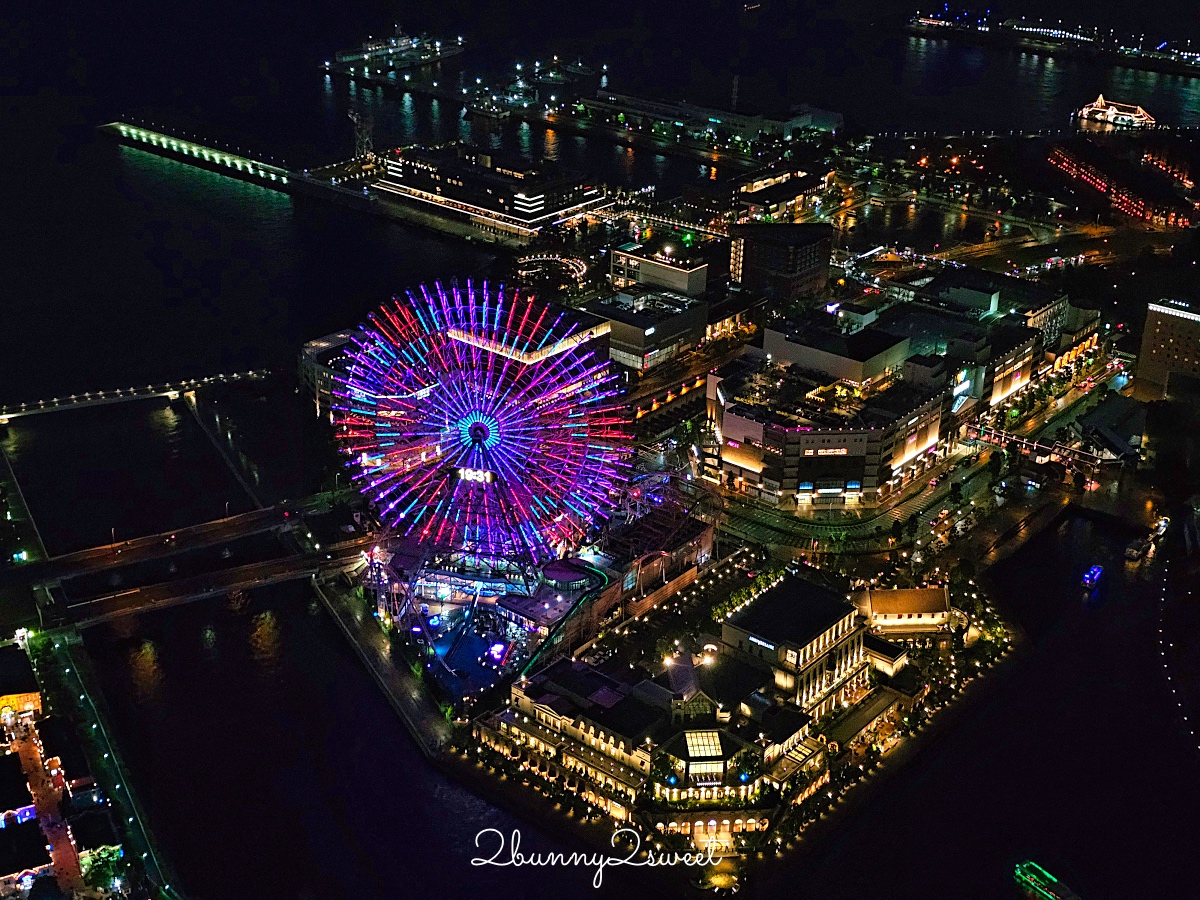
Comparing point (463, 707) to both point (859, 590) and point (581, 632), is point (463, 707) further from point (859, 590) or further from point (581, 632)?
point (859, 590)

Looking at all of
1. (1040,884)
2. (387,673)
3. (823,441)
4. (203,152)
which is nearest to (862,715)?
(1040,884)

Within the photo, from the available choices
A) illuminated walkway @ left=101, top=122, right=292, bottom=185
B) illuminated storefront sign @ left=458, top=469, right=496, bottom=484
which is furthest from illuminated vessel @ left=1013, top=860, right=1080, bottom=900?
illuminated walkway @ left=101, top=122, right=292, bottom=185

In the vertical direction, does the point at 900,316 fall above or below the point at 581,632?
above

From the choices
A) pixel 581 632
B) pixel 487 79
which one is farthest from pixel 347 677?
pixel 487 79

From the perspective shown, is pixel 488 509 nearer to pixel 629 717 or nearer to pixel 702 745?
pixel 629 717

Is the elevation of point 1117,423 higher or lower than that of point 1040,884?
higher
